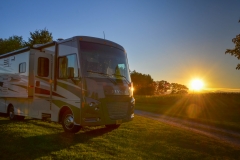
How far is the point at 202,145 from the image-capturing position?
810 cm

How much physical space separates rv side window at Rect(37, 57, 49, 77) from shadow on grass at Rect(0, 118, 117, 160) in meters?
2.58

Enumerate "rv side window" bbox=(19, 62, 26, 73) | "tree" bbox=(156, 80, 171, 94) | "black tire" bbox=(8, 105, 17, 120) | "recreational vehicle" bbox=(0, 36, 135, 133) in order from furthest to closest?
"tree" bbox=(156, 80, 171, 94)
"black tire" bbox=(8, 105, 17, 120)
"rv side window" bbox=(19, 62, 26, 73)
"recreational vehicle" bbox=(0, 36, 135, 133)

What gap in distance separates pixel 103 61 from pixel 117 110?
2.07 m

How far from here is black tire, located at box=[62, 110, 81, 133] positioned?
8.76 meters

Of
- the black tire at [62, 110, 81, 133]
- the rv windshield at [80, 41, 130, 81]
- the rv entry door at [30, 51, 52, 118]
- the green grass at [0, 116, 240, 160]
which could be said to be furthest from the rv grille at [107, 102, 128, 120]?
the rv entry door at [30, 51, 52, 118]

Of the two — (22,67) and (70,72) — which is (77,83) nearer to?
(70,72)

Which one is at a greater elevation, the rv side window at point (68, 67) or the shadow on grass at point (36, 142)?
the rv side window at point (68, 67)

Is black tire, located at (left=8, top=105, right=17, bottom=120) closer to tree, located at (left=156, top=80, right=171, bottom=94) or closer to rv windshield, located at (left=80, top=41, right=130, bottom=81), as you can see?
rv windshield, located at (left=80, top=41, right=130, bottom=81)

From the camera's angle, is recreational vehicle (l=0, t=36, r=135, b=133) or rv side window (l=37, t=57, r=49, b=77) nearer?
recreational vehicle (l=0, t=36, r=135, b=133)

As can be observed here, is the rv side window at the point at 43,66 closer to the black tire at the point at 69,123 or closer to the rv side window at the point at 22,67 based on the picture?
the rv side window at the point at 22,67

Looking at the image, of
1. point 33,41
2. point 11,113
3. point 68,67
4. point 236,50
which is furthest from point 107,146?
point 33,41

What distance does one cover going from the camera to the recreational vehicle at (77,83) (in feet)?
27.7

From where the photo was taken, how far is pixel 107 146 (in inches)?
290

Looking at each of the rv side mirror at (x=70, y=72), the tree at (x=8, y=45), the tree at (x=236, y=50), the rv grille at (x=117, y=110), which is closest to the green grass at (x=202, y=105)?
the tree at (x=236, y=50)
